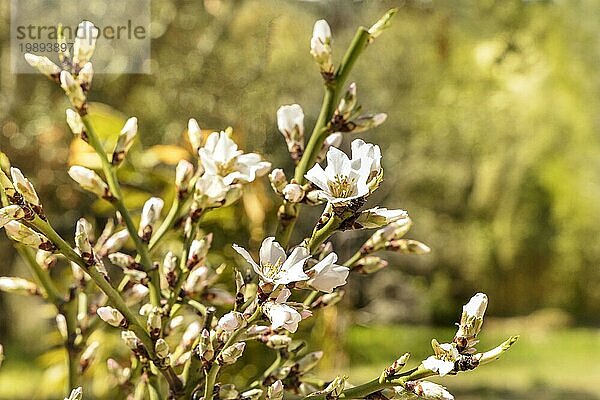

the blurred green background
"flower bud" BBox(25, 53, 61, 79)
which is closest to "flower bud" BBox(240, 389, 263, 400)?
"flower bud" BBox(25, 53, 61, 79)

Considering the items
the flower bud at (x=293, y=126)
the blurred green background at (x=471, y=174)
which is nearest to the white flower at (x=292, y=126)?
the flower bud at (x=293, y=126)

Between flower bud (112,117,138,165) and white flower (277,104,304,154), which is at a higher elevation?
white flower (277,104,304,154)

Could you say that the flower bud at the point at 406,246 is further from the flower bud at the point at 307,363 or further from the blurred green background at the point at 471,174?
the blurred green background at the point at 471,174

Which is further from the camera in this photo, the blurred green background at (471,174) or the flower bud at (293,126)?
the blurred green background at (471,174)

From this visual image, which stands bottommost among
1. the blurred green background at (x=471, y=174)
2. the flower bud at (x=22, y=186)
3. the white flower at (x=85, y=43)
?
the blurred green background at (x=471, y=174)

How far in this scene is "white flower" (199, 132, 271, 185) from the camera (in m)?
0.22

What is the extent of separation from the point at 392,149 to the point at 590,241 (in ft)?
1.43

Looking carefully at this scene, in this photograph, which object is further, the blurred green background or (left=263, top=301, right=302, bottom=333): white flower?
the blurred green background

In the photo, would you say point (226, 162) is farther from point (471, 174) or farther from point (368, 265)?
point (471, 174)

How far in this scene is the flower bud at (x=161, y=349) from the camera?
20 centimetres

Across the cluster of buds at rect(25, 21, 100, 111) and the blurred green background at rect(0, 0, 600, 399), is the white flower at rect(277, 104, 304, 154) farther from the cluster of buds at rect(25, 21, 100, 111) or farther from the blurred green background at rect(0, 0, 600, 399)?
the blurred green background at rect(0, 0, 600, 399)

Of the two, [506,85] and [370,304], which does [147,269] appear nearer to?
[370,304]

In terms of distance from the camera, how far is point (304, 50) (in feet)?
3.93

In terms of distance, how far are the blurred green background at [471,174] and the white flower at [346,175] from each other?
2.92 feet
